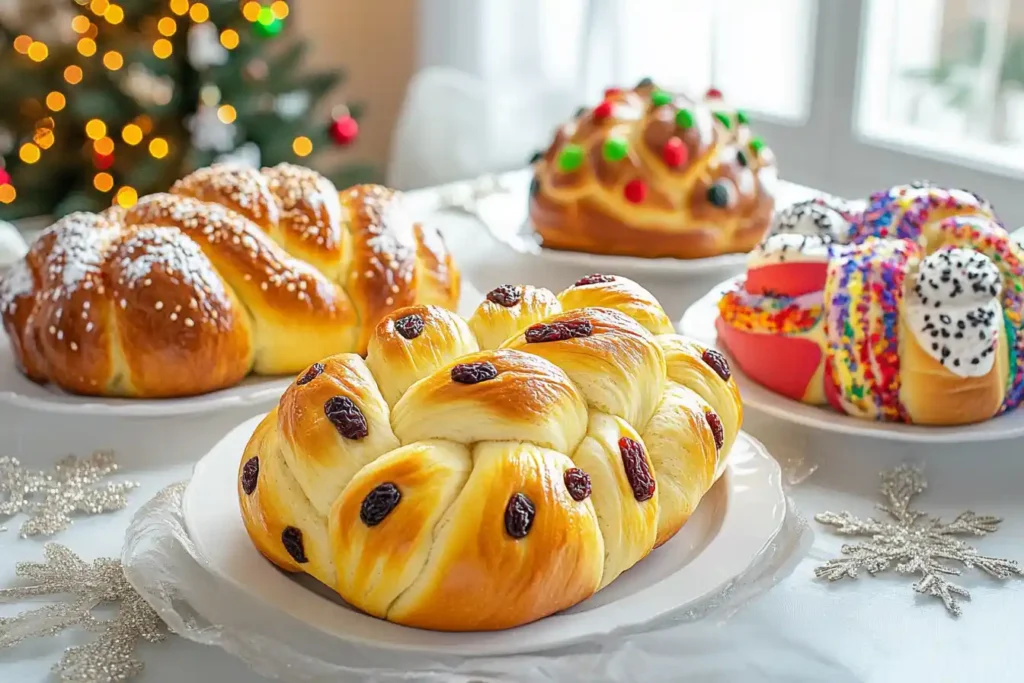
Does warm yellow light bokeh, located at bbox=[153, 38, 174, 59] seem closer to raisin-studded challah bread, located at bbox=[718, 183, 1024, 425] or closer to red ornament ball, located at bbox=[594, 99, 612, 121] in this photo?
red ornament ball, located at bbox=[594, 99, 612, 121]

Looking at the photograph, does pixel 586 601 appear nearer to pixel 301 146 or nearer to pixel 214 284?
pixel 214 284

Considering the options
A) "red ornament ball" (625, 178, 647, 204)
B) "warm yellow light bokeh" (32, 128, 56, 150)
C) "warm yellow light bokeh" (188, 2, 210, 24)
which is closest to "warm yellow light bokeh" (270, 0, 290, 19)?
"warm yellow light bokeh" (188, 2, 210, 24)

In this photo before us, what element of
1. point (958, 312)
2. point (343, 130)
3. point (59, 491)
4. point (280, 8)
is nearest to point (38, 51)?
point (280, 8)

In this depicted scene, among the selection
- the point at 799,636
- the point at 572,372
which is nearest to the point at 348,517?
the point at 572,372

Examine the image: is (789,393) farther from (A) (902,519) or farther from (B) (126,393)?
(B) (126,393)

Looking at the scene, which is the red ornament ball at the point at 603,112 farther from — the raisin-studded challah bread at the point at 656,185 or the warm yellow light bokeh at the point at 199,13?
the warm yellow light bokeh at the point at 199,13

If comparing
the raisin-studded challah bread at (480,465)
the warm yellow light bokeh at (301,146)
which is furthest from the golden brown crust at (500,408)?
the warm yellow light bokeh at (301,146)
